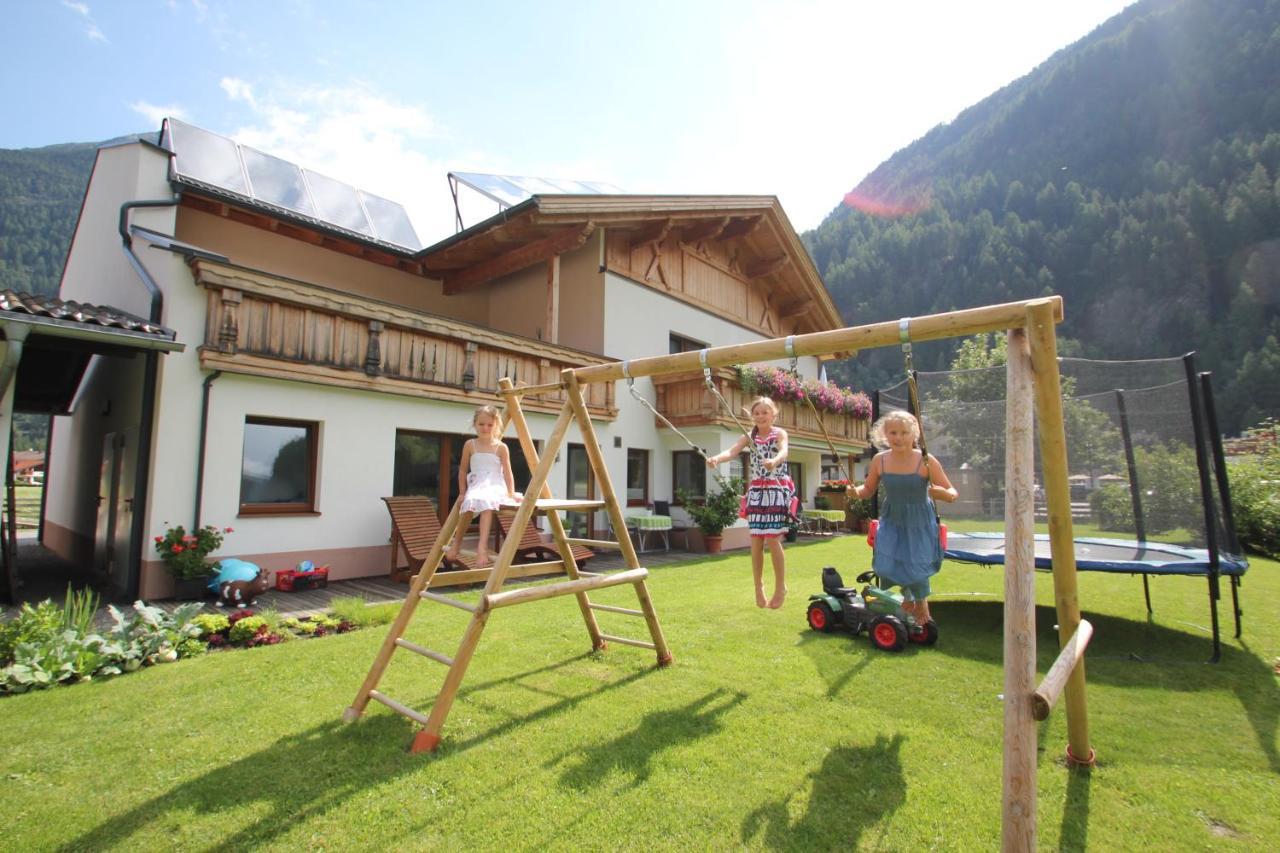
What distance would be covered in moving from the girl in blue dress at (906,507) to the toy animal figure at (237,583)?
23.3 ft

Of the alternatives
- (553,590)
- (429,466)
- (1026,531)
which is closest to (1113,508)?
(1026,531)

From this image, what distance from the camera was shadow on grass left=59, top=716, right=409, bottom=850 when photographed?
8.39 feet

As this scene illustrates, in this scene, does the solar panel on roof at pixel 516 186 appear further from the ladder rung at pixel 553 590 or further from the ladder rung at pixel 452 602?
the ladder rung at pixel 452 602

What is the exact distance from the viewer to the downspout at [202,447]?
755cm

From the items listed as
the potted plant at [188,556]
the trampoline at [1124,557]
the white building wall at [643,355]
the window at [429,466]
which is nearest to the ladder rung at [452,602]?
the trampoline at [1124,557]

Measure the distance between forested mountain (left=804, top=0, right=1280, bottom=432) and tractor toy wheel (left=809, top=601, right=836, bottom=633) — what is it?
5549 centimetres

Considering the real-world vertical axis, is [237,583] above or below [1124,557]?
below

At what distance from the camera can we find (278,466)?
8.63 metres

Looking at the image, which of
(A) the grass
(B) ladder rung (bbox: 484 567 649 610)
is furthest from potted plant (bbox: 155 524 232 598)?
(B) ladder rung (bbox: 484 567 649 610)

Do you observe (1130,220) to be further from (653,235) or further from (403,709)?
(403,709)

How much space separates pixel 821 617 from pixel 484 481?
3.45 m

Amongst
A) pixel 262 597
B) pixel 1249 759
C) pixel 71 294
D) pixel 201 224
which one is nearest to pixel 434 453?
pixel 262 597

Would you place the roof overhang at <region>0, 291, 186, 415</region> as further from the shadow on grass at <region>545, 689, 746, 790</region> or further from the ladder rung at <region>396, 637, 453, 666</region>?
the shadow on grass at <region>545, 689, 746, 790</region>

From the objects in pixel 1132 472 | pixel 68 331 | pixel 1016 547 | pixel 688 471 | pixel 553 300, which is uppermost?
pixel 553 300
